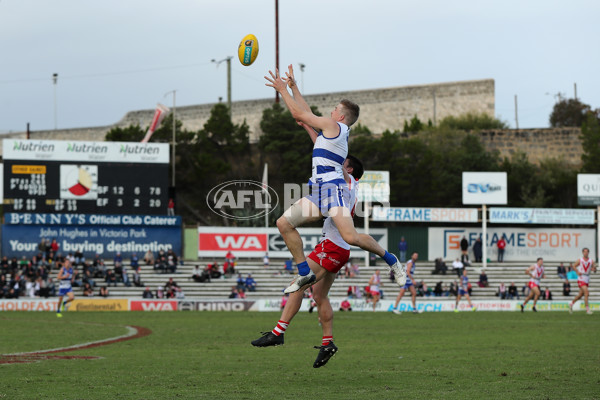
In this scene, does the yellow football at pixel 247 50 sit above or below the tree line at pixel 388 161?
below

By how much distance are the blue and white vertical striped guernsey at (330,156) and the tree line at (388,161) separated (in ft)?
153

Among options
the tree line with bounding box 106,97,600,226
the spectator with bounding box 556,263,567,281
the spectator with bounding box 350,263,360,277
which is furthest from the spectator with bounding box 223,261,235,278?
the spectator with bounding box 556,263,567,281

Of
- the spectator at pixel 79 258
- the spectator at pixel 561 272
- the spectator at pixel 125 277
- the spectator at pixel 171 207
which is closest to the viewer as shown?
the spectator at pixel 125 277

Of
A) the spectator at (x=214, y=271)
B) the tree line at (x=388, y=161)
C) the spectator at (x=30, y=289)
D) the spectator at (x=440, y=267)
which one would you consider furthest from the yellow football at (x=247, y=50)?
the tree line at (x=388, y=161)

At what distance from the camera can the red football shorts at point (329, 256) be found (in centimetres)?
1054

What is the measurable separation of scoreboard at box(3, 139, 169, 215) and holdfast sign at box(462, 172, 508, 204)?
19.6m

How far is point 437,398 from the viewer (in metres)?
9.91

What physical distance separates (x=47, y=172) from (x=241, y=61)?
34.2 meters

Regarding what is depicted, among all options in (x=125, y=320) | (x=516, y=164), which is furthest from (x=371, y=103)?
(x=125, y=320)

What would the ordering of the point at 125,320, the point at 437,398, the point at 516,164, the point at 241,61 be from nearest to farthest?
the point at 437,398, the point at 241,61, the point at 125,320, the point at 516,164

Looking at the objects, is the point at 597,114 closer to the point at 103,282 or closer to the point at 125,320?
the point at 103,282

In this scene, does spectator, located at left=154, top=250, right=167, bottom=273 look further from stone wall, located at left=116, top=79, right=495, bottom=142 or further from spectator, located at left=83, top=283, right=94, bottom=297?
stone wall, located at left=116, top=79, right=495, bottom=142

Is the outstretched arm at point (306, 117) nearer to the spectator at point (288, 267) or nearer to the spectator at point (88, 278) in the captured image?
the spectator at point (88, 278)

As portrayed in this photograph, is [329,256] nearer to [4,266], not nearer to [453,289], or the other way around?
[453,289]
